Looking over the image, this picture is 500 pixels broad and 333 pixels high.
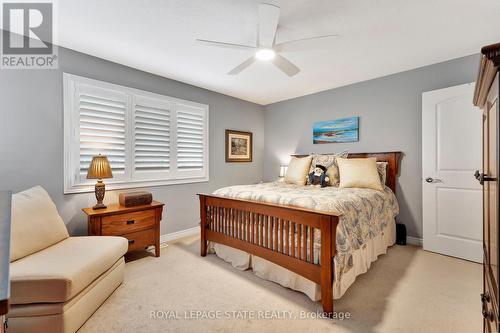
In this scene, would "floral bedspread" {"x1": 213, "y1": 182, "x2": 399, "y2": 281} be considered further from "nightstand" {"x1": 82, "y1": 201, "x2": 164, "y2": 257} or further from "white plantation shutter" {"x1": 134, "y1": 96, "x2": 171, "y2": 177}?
"white plantation shutter" {"x1": 134, "y1": 96, "x2": 171, "y2": 177}

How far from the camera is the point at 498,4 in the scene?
1899mm

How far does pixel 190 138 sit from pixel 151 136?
0.65 metres

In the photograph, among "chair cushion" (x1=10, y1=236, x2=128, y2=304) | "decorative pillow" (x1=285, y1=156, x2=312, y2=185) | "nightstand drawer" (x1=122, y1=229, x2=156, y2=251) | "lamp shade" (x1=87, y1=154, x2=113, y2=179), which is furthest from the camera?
"decorative pillow" (x1=285, y1=156, x2=312, y2=185)

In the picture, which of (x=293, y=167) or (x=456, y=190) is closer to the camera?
(x=456, y=190)

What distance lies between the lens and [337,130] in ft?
13.1

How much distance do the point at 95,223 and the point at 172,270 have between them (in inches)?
36.9

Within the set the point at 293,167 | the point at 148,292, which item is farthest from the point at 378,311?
the point at 293,167

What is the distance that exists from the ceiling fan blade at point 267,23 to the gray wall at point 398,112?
2.24 m

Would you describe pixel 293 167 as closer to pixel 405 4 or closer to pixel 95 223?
pixel 405 4

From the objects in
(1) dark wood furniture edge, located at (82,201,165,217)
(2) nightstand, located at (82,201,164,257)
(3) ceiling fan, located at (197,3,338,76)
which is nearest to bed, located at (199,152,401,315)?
(2) nightstand, located at (82,201,164,257)

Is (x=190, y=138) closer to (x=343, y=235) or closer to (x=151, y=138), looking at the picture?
(x=151, y=138)

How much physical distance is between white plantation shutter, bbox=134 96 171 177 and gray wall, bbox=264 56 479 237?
8.39 ft

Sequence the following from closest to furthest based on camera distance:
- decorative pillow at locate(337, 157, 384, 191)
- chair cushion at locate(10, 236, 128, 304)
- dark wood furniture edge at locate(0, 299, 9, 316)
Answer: dark wood furniture edge at locate(0, 299, 9, 316), chair cushion at locate(10, 236, 128, 304), decorative pillow at locate(337, 157, 384, 191)

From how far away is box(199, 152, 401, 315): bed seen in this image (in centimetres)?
182
